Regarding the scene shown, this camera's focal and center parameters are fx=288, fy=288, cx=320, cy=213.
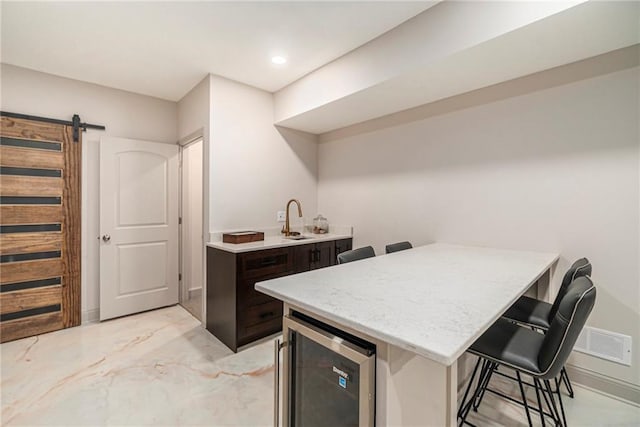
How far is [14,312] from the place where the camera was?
2.74 metres

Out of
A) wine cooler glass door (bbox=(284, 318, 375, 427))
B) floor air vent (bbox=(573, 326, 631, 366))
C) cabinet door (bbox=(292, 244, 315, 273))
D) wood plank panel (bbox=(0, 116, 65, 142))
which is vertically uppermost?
wood plank panel (bbox=(0, 116, 65, 142))

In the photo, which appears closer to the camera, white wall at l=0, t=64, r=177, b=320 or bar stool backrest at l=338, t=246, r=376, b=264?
bar stool backrest at l=338, t=246, r=376, b=264

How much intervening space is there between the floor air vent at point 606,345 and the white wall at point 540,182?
38 mm

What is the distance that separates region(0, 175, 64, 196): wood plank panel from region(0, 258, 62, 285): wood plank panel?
0.67 meters

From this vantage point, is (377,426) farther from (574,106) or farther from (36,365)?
(36,365)

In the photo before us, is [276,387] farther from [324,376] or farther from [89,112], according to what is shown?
[89,112]

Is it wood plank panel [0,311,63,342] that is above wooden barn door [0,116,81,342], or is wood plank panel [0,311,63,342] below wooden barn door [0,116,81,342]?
below

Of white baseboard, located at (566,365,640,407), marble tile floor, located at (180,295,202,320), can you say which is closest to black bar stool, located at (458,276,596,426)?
white baseboard, located at (566,365,640,407)

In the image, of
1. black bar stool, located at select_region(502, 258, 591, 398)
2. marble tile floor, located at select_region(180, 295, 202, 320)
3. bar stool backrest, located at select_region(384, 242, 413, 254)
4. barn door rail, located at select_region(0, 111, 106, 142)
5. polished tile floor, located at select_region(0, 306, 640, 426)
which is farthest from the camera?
marble tile floor, located at select_region(180, 295, 202, 320)

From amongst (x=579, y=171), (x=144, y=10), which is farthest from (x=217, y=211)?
(x=579, y=171)

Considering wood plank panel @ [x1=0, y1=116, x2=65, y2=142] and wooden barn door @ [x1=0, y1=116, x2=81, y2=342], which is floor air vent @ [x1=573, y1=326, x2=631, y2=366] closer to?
wooden barn door @ [x1=0, y1=116, x2=81, y2=342]

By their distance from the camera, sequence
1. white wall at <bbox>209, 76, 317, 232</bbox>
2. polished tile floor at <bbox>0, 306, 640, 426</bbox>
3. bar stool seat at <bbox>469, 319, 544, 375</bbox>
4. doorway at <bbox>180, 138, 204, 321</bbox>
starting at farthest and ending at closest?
doorway at <bbox>180, 138, 204, 321</bbox> < white wall at <bbox>209, 76, 317, 232</bbox> < polished tile floor at <bbox>0, 306, 640, 426</bbox> < bar stool seat at <bbox>469, 319, 544, 375</bbox>

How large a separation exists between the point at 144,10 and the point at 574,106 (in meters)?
3.10

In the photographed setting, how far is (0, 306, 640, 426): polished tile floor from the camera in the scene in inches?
68.2
